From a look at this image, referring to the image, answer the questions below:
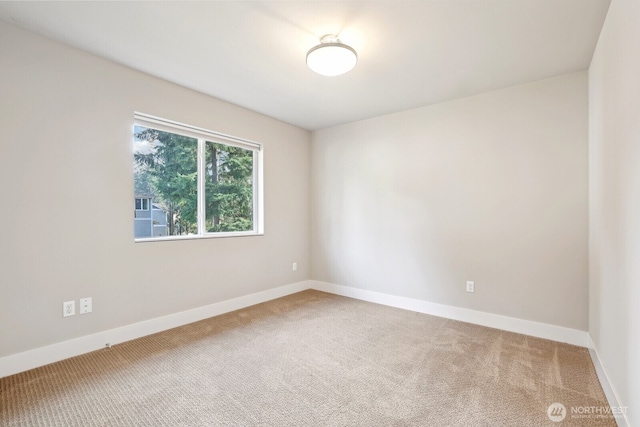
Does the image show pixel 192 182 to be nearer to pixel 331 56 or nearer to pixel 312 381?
pixel 331 56

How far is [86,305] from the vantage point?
236cm

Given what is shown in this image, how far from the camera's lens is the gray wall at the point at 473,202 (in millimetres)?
2627

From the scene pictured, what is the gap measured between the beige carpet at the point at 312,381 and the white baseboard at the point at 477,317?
4.3 inches

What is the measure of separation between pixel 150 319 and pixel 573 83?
442 centimetres

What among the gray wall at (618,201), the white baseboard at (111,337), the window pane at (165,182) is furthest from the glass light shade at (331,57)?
the white baseboard at (111,337)

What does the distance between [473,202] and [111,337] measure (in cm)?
366

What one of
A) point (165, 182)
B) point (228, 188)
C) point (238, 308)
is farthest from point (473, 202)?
point (165, 182)

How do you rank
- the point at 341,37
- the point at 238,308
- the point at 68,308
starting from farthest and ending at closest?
the point at 238,308 < the point at 68,308 < the point at 341,37

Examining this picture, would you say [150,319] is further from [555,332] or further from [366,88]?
[555,332]

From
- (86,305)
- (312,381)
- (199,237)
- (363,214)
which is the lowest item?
(312,381)

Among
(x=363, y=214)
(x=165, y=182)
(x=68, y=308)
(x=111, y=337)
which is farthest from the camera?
(x=363, y=214)

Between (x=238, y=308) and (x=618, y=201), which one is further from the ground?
(x=618, y=201)

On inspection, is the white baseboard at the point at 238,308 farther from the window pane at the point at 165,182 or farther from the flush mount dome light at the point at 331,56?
the flush mount dome light at the point at 331,56

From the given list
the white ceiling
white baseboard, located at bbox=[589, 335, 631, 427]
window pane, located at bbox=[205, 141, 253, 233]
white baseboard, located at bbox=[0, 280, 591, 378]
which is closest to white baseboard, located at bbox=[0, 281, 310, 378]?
white baseboard, located at bbox=[0, 280, 591, 378]
